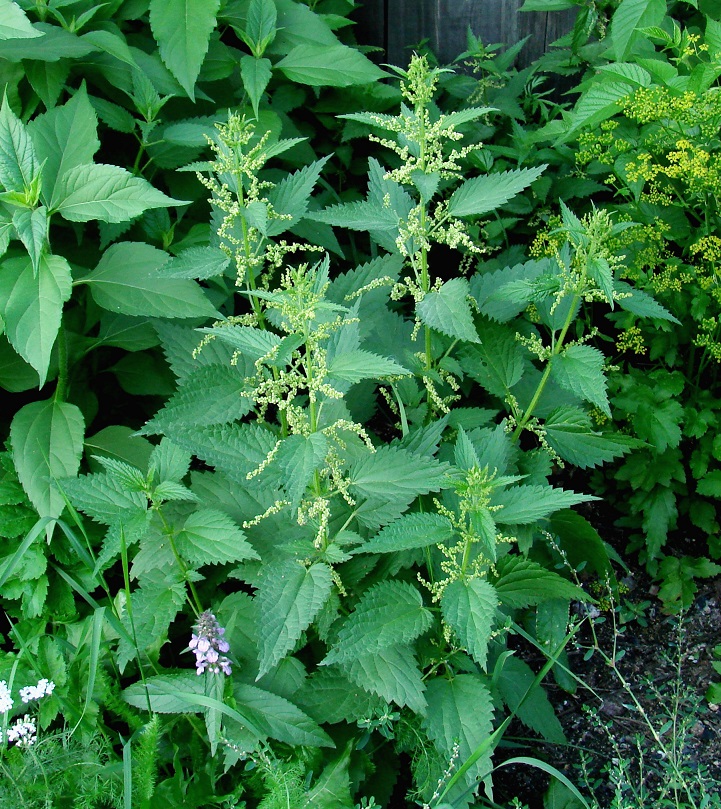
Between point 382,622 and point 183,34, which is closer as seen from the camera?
point 382,622

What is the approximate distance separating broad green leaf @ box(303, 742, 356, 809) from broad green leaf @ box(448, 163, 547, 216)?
1350 millimetres

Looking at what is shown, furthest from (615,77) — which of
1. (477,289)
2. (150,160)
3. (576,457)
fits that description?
(150,160)

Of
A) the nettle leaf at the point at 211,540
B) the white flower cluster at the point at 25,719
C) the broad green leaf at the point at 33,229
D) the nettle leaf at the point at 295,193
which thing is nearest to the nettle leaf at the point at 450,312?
the nettle leaf at the point at 295,193

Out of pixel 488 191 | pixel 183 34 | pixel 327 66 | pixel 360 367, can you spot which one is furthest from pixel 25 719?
pixel 327 66

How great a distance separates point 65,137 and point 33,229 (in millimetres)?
433

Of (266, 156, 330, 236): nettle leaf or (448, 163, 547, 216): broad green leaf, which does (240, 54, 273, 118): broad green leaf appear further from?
(448, 163, 547, 216): broad green leaf

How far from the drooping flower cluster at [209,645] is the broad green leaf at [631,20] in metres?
2.15

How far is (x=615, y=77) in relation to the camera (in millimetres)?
2613

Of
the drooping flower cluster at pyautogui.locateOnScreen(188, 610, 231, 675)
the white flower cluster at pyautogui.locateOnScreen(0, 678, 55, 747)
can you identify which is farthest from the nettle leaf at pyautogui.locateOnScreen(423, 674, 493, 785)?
the white flower cluster at pyautogui.locateOnScreen(0, 678, 55, 747)

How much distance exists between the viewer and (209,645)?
68.5 inches

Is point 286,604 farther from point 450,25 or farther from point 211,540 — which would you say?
point 450,25

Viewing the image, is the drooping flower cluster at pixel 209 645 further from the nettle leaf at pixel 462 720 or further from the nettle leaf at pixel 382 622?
the nettle leaf at pixel 462 720

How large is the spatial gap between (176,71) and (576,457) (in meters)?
1.57

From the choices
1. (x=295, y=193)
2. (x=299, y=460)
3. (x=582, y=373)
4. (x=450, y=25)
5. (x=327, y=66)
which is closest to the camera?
(x=299, y=460)
